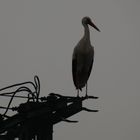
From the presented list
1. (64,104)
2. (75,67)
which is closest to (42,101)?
(64,104)

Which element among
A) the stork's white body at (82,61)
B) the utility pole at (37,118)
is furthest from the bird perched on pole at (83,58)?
the utility pole at (37,118)

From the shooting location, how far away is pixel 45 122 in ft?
3.40

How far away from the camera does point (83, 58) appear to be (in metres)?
1.94

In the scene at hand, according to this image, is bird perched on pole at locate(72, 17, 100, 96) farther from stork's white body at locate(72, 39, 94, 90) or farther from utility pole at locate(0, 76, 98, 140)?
utility pole at locate(0, 76, 98, 140)

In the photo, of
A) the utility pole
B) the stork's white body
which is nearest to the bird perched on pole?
the stork's white body

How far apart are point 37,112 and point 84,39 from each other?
1008 millimetres

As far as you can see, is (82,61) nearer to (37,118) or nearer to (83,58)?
(83,58)

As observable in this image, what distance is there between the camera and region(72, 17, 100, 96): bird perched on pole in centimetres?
192

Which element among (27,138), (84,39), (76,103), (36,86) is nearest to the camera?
(27,138)

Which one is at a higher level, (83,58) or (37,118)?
(83,58)

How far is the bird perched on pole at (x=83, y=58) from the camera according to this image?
1924 millimetres

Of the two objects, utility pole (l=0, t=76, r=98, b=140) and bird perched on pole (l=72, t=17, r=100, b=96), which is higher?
bird perched on pole (l=72, t=17, r=100, b=96)

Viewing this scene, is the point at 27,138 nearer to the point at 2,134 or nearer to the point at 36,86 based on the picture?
the point at 2,134

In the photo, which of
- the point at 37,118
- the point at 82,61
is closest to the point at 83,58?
the point at 82,61
